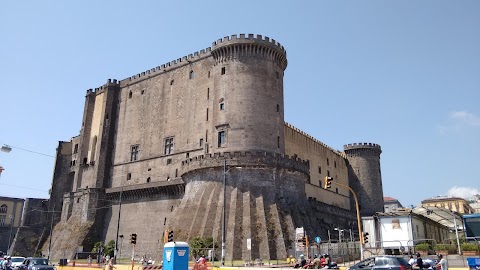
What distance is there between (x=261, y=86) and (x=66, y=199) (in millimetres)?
33375

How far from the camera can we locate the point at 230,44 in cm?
4694

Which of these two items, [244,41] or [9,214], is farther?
[9,214]

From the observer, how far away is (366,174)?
76.8 metres

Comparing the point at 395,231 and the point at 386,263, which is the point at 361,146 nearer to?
the point at 395,231

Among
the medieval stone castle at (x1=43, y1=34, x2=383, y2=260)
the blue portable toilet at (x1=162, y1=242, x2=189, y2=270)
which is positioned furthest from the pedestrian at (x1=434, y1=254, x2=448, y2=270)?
the medieval stone castle at (x1=43, y1=34, x2=383, y2=260)

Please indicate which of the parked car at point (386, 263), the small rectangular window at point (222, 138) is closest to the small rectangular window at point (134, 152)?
the small rectangular window at point (222, 138)

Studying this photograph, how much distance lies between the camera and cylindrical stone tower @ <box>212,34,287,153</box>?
1737 inches

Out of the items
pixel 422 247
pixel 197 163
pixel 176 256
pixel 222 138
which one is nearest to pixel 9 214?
pixel 197 163

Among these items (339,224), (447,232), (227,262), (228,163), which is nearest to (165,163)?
(228,163)

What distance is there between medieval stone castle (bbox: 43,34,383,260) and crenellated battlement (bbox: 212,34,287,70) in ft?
0.41

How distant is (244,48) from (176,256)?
1231 inches

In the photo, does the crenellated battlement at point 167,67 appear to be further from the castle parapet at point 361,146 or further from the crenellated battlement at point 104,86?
the castle parapet at point 361,146

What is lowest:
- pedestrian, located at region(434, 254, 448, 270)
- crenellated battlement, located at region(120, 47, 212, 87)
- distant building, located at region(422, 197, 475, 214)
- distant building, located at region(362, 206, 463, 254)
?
pedestrian, located at region(434, 254, 448, 270)

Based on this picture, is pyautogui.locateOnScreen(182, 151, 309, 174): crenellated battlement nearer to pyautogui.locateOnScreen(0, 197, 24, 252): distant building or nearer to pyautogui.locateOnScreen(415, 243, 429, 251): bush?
pyautogui.locateOnScreen(415, 243, 429, 251): bush
